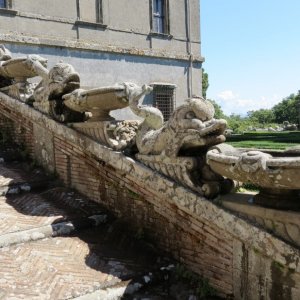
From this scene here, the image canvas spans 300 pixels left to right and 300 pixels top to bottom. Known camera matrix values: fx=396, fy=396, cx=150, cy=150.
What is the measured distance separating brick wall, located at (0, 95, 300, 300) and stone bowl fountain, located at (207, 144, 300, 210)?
10.6 inches

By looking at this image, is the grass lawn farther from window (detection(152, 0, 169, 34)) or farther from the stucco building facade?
window (detection(152, 0, 169, 34))

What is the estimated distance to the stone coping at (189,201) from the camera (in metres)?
2.80

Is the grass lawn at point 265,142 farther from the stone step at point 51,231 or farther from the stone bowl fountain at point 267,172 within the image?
the stone bowl fountain at point 267,172

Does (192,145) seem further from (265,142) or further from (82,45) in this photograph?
(265,142)

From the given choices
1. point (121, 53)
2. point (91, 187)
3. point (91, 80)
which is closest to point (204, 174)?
point (91, 187)

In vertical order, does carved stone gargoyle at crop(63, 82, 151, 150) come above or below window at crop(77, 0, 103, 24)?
below

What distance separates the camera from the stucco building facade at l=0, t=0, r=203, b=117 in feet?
43.1

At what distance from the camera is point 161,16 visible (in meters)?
17.7

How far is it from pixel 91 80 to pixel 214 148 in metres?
12.0

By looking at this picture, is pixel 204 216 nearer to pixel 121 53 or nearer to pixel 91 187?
pixel 91 187

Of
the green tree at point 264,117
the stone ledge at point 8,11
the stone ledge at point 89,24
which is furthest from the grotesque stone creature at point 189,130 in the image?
the green tree at point 264,117

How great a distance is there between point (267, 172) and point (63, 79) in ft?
10.7

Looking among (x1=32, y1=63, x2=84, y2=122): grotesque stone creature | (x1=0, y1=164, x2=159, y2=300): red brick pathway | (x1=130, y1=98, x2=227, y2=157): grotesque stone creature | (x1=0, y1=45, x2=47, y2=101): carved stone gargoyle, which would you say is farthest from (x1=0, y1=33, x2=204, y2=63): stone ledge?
(x1=130, y1=98, x2=227, y2=157): grotesque stone creature

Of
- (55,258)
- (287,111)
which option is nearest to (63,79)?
(55,258)
